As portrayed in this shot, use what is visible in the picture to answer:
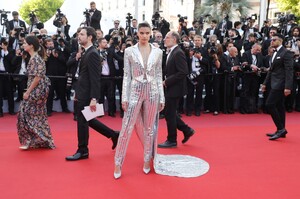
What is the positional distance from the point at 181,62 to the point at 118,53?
2997mm

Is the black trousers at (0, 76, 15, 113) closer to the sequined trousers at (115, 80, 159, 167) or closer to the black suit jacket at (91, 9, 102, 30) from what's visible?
the black suit jacket at (91, 9, 102, 30)

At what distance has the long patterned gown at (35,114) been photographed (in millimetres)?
4625

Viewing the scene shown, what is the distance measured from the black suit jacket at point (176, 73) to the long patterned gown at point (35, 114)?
5.45ft

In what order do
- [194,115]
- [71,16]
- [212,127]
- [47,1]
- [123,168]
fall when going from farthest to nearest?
[47,1]
[71,16]
[194,115]
[212,127]
[123,168]

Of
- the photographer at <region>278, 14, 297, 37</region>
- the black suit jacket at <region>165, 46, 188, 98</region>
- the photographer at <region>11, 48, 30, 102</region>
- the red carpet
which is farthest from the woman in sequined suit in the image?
the photographer at <region>278, 14, 297, 37</region>

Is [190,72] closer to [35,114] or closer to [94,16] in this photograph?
[35,114]

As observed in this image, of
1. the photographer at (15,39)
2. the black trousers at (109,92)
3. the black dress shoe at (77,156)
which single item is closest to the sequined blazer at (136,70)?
the black dress shoe at (77,156)

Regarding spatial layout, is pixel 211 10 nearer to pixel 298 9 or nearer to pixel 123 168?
pixel 298 9

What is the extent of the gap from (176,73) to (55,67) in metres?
3.56

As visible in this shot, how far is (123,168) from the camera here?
4129 mm

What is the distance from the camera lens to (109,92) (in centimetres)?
745

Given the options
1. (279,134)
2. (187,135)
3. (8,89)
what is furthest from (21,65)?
(279,134)

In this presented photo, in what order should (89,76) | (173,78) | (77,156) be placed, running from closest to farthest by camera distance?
(89,76)
(77,156)
(173,78)

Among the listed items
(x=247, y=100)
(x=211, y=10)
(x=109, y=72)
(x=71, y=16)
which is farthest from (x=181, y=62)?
(x=211, y=10)
